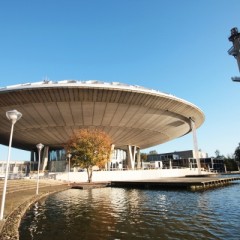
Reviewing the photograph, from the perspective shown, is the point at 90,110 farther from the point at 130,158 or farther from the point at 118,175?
the point at 130,158

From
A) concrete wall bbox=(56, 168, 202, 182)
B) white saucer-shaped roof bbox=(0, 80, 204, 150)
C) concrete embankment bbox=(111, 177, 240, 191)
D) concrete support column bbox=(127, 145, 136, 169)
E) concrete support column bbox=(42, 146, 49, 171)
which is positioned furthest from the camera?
concrete support column bbox=(127, 145, 136, 169)

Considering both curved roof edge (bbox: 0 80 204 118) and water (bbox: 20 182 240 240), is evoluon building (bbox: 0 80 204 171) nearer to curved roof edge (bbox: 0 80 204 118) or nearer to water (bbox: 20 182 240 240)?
curved roof edge (bbox: 0 80 204 118)

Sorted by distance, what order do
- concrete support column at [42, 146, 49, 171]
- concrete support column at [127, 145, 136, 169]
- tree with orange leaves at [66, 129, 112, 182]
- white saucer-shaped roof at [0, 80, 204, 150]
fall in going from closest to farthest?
white saucer-shaped roof at [0, 80, 204, 150]
tree with orange leaves at [66, 129, 112, 182]
concrete support column at [42, 146, 49, 171]
concrete support column at [127, 145, 136, 169]

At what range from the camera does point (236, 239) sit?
779 cm

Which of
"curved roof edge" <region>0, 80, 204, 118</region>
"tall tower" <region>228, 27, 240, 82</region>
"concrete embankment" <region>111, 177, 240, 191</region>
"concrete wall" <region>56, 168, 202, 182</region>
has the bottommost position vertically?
"concrete embankment" <region>111, 177, 240, 191</region>

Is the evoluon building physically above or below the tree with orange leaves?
above

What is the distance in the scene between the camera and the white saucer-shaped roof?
1270 inches

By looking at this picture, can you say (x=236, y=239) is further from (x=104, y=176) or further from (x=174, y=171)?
(x=174, y=171)

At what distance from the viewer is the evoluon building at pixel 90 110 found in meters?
32.2

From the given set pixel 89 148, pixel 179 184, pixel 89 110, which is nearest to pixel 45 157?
pixel 89 148

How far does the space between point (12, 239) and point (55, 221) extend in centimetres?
364

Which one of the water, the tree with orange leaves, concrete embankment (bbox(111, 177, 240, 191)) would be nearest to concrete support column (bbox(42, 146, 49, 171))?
the tree with orange leaves

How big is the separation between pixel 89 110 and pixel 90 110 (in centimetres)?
15

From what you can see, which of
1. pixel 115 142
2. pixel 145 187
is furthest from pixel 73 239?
pixel 115 142
